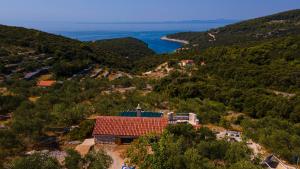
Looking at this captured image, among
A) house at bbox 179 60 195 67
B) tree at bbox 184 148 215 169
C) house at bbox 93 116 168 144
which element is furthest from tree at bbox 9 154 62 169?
house at bbox 179 60 195 67

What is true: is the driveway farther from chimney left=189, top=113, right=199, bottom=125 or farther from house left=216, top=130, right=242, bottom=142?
house left=216, top=130, right=242, bottom=142

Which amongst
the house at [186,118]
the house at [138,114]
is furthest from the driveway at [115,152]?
the house at [186,118]

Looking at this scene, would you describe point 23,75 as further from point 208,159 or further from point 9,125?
point 208,159

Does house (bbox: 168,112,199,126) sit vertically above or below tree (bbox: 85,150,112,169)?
below

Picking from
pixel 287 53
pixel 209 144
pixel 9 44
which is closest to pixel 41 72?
pixel 9 44

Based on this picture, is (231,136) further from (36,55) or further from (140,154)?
(36,55)

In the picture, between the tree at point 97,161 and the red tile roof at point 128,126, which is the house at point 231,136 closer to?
the red tile roof at point 128,126
